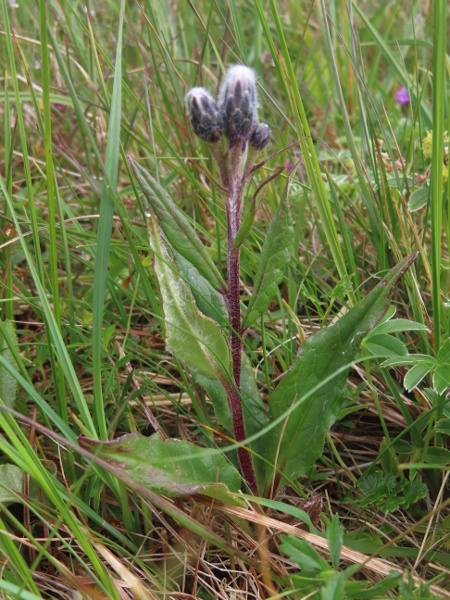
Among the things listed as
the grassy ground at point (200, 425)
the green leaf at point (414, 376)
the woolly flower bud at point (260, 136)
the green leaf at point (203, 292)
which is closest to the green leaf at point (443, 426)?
the grassy ground at point (200, 425)

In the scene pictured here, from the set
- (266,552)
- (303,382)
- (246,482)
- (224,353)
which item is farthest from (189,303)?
(266,552)

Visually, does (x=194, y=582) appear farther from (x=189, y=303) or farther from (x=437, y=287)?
(x=437, y=287)

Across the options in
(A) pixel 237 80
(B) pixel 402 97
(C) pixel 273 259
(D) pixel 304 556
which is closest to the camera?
(D) pixel 304 556

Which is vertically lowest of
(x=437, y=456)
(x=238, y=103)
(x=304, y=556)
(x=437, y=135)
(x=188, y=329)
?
(x=437, y=456)

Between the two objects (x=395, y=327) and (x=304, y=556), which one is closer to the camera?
(x=304, y=556)

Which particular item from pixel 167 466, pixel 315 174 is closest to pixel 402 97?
pixel 315 174

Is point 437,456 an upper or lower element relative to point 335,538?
lower

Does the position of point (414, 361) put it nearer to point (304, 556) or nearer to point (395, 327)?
point (395, 327)
